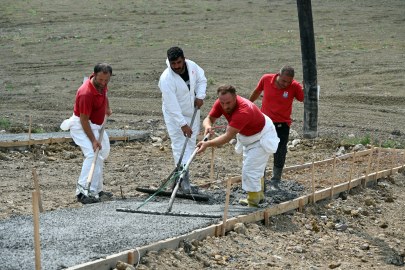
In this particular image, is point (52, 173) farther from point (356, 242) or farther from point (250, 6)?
point (250, 6)

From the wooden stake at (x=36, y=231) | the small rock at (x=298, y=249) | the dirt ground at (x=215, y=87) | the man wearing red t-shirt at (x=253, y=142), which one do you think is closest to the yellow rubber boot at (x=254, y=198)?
the man wearing red t-shirt at (x=253, y=142)

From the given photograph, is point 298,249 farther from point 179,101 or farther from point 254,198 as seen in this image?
point 179,101

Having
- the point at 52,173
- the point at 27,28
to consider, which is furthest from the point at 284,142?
the point at 27,28

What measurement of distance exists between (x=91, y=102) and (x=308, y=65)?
18.7ft

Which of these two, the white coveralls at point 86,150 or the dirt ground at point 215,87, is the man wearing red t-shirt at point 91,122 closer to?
the white coveralls at point 86,150

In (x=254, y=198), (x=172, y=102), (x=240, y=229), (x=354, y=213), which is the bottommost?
(x=354, y=213)

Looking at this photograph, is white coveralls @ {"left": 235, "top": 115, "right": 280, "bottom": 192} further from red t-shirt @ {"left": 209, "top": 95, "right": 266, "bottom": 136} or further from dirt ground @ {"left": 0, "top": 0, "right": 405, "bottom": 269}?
dirt ground @ {"left": 0, "top": 0, "right": 405, "bottom": 269}

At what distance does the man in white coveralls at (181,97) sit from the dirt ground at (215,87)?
1213 millimetres

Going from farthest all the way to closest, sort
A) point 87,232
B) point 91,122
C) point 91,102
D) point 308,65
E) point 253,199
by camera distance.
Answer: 1. point 308,65
2. point 91,122
3. point 91,102
4. point 253,199
5. point 87,232

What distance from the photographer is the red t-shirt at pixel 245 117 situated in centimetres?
427

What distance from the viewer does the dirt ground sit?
444 centimetres

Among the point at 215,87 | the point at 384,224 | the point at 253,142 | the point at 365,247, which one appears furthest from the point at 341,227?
the point at 215,87

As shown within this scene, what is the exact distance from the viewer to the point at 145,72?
1820 cm

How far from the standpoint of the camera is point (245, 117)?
4.29 meters
